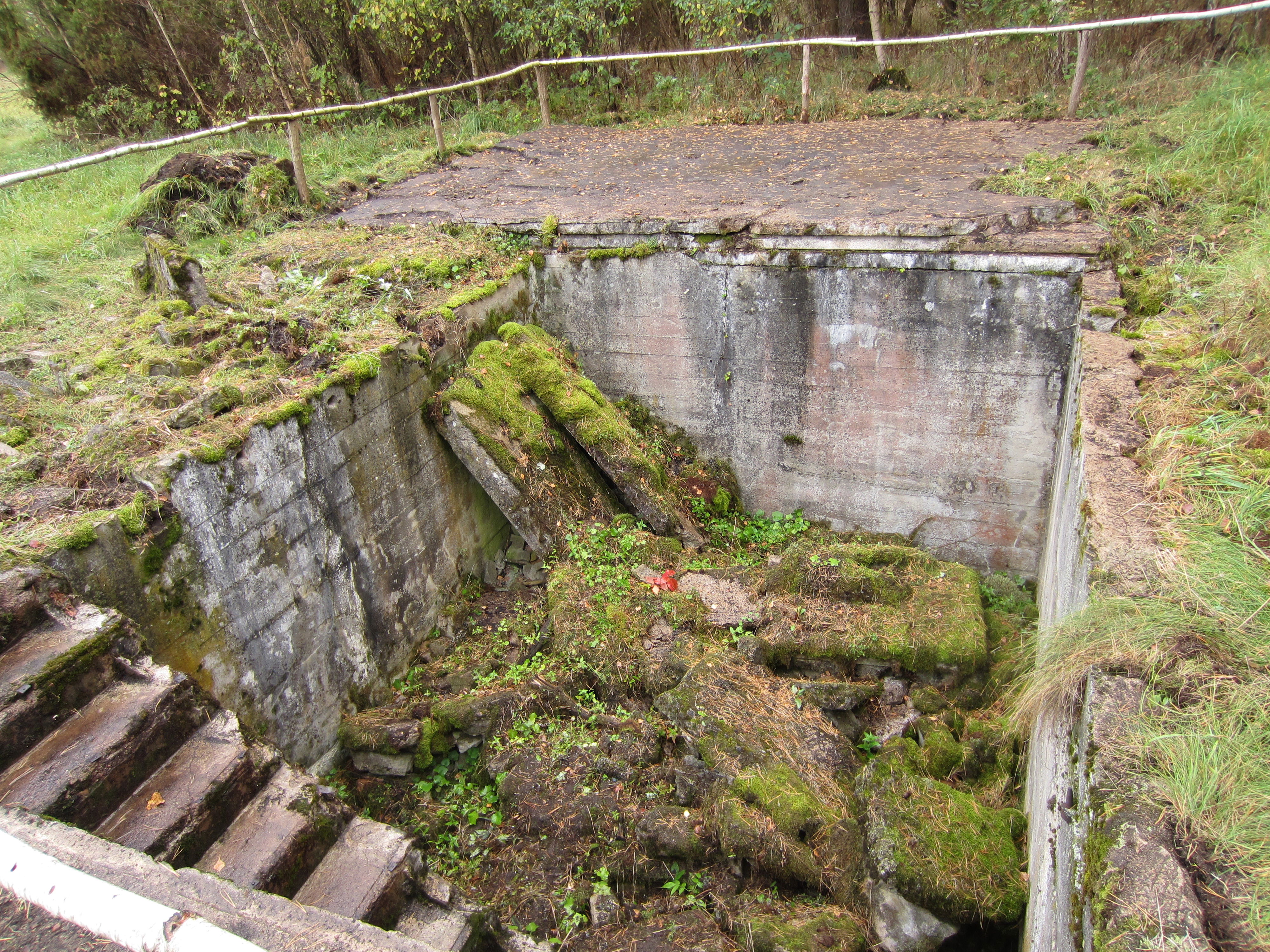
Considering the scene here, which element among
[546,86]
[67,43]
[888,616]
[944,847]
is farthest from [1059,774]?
[67,43]

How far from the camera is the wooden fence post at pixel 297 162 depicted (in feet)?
25.5

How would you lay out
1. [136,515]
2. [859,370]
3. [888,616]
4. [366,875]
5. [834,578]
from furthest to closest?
1. [859,370]
2. [834,578]
3. [888,616]
4. [136,515]
5. [366,875]

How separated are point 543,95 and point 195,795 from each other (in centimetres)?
1059

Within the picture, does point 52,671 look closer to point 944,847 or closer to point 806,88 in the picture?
point 944,847

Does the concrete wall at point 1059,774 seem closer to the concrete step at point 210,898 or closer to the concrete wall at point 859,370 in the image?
the concrete wall at point 859,370

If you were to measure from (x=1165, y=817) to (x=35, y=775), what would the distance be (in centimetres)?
376

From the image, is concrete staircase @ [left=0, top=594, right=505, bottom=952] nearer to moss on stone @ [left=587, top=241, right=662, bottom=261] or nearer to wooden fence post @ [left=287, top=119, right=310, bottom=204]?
moss on stone @ [left=587, top=241, right=662, bottom=261]

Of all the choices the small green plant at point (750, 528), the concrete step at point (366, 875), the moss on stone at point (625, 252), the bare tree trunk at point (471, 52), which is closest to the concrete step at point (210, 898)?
the concrete step at point (366, 875)

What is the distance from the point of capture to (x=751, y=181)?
7.87 meters

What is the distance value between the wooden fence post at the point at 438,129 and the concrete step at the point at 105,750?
26.0 feet

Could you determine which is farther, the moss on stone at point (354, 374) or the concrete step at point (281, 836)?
the moss on stone at point (354, 374)

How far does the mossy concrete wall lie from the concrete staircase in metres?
0.47

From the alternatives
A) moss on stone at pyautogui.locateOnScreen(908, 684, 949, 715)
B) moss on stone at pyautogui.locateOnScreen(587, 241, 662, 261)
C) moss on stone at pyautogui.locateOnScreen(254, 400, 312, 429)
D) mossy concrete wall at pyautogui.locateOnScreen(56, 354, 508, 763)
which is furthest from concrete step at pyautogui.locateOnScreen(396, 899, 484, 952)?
moss on stone at pyautogui.locateOnScreen(587, 241, 662, 261)

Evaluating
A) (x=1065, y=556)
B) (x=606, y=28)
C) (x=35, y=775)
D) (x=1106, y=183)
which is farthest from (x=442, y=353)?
(x=606, y=28)
